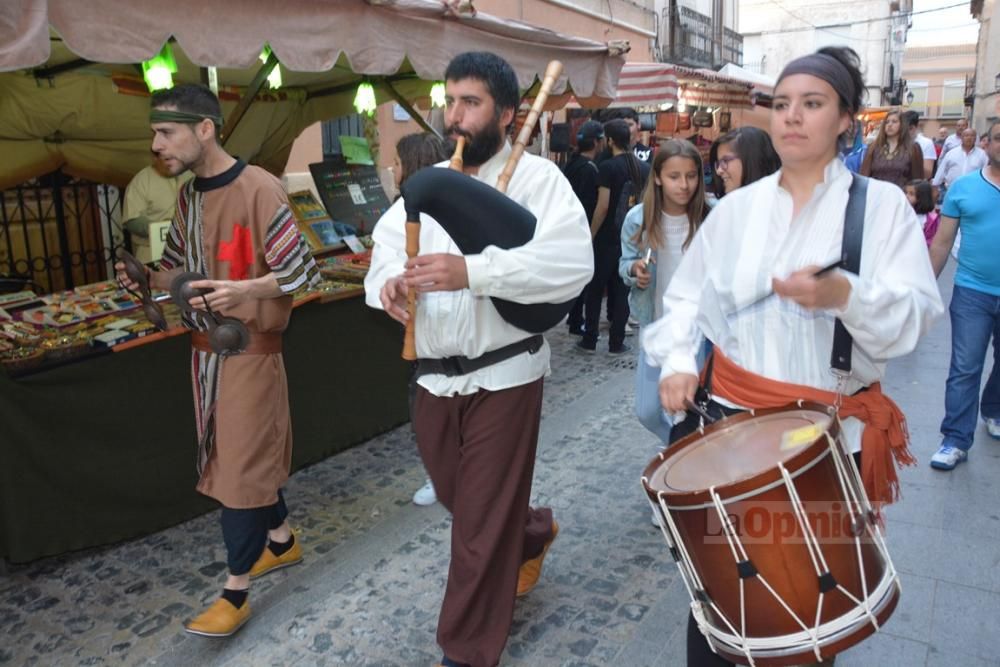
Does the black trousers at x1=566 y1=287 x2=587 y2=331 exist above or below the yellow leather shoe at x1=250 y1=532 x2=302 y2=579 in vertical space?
above

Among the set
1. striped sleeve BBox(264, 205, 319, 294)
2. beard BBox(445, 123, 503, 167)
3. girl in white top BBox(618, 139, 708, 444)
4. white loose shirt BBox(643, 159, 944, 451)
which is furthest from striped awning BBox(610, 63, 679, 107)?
white loose shirt BBox(643, 159, 944, 451)

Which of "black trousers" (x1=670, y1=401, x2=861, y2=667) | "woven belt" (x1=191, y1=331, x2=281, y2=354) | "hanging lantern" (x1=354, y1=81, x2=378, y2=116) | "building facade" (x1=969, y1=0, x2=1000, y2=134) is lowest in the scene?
"black trousers" (x1=670, y1=401, x2=861, y2=667)

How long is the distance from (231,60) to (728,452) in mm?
2727

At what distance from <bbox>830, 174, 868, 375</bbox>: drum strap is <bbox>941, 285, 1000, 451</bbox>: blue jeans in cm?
304

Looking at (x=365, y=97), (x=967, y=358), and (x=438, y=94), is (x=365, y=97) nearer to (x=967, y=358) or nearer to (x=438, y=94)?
(x=438, y=94)

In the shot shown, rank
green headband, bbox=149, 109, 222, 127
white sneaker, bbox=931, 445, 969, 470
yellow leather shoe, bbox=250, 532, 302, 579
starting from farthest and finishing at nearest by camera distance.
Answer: white sneaker, bbox=931, 445, 969, 470
yellow leather shoe, bbox=250, 532, 302, 579
green headband, bbox=149, 109, 222, 127

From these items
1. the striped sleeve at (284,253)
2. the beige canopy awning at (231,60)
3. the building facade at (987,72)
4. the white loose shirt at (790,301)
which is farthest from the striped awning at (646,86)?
the building facade at (987,72)

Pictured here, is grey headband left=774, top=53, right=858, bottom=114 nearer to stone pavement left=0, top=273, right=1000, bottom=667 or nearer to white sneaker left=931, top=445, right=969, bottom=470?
stone pavement left=0, top=273, right=1000, bottom=667

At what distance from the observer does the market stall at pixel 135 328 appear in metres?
3.39

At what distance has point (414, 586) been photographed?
3.55m

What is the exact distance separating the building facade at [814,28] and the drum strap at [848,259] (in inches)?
1711

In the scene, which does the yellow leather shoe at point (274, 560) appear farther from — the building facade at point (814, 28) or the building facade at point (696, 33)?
the building facade at point (814, 28)

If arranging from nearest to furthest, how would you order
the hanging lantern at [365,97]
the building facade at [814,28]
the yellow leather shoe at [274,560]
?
1. the yellow leather shoe at [274,560]
2. the hanging lantern at [365,97]
3. the building facade at [814,28]

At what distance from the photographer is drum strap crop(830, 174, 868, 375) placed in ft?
6.61
